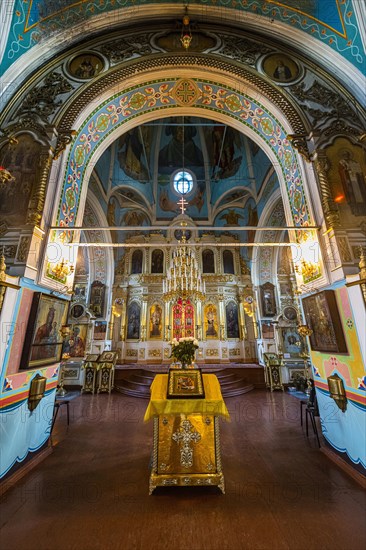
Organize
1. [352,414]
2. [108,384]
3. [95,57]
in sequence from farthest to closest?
[108,384] < [95,57] < [352,414]

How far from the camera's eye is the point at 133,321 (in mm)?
14641

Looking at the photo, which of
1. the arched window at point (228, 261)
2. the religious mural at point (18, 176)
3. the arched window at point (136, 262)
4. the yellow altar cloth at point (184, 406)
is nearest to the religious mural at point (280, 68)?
the religious mural at point (18, 176)

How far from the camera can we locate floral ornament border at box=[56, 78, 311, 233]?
5.33m

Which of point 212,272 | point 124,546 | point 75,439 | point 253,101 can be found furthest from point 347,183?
point 212,272

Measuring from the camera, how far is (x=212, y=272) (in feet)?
51.3

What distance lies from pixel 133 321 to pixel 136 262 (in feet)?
13.5

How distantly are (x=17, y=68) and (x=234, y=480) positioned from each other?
910 cm

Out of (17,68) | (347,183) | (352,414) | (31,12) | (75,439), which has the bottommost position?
(75,439)

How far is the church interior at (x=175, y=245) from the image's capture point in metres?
2.96

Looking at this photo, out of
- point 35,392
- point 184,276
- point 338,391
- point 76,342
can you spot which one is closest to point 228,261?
point 184,276

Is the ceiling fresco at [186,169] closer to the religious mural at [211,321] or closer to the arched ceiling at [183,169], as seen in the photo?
the arched ceiling at [183,169]

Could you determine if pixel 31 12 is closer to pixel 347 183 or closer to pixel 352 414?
pixel 347 183

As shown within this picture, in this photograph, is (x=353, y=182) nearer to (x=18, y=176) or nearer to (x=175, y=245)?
(x=175, y=245)

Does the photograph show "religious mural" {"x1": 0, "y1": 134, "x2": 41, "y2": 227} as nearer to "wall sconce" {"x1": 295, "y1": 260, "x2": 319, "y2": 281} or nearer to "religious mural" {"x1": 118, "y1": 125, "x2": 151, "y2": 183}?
"wall sconce" {"x1": 295, "y1": 260, "x2": 319, "y2": 281}
